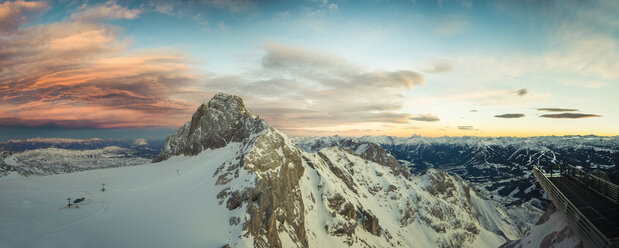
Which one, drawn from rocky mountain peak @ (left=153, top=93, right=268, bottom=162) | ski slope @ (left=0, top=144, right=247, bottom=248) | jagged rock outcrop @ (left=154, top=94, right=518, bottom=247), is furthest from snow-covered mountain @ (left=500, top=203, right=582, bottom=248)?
rocky mountain peak @ (left=153, top=93, right=268, bottom=162)

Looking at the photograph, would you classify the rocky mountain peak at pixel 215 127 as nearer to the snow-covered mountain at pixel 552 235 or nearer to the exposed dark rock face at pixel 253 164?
the exposed dark rock face at pixel 253 164

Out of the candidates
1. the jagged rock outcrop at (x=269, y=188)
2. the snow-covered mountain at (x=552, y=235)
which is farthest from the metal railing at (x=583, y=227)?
the jagged rock outcrop at (x=269, y=188)

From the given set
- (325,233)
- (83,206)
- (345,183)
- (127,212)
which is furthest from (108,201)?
(345,183)

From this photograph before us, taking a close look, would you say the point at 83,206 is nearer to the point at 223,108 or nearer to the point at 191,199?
the point at 191,199

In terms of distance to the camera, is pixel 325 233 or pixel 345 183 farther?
pixel 345 183

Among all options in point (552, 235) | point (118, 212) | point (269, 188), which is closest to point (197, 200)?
point (118, 212)

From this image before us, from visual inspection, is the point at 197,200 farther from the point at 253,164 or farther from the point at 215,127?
the point at 215,127
